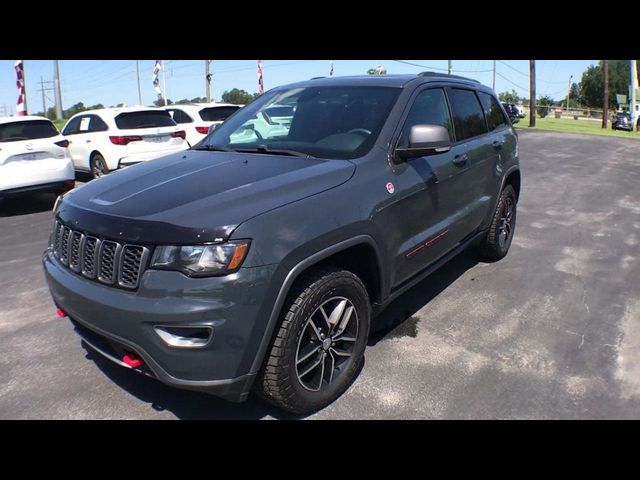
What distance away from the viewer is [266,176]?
9.39ft

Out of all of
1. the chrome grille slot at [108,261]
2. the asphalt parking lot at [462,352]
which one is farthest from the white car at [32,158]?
the chrome grille slot at [108,261]

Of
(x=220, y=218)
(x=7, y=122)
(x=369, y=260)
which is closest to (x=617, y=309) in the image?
(x=369, y=260)


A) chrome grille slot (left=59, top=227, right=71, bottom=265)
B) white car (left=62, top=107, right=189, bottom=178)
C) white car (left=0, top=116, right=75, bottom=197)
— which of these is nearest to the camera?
chrome grille slot (left=59, top=227, right=71, bottom=265)

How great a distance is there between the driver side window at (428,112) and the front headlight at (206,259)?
5.07ft

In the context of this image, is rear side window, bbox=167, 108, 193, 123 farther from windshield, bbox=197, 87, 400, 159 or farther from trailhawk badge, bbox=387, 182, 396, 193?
trailhawk badge, bbox=387, 182, 396, 193

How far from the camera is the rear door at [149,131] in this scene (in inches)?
383

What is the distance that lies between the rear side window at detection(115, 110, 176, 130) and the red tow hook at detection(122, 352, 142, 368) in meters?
8.33

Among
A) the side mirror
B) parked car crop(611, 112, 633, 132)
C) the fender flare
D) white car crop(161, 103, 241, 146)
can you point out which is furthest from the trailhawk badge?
parked car crop(611, 112, 633, 132)

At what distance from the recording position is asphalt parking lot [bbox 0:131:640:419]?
2971 millimetres

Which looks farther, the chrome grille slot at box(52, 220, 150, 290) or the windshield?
the windshield

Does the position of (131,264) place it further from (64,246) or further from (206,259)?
(64,246)

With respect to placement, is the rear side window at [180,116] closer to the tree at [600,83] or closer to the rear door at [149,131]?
the rear door at [149,131]

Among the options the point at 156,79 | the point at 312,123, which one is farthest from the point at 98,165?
the point at 156,79

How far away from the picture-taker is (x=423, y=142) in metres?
3.19
